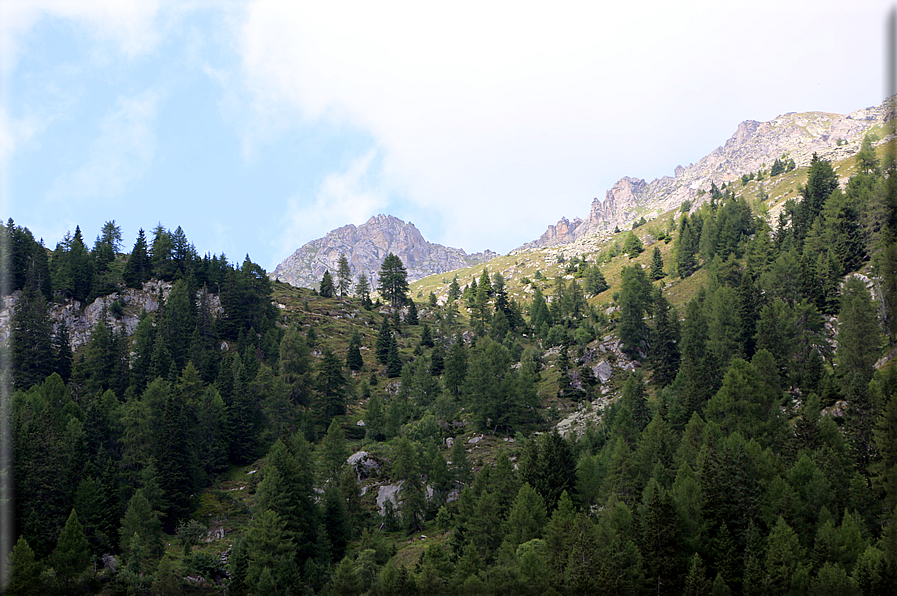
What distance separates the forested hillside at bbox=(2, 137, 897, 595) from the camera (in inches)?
2101

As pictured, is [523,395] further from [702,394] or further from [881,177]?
[881,177]

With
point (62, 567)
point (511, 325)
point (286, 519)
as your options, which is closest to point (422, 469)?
point (286, 519)

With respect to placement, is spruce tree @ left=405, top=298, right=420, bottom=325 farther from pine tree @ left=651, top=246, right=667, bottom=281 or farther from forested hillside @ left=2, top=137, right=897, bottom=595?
pine tree @ left=651, top=246, right=667, bottom=281

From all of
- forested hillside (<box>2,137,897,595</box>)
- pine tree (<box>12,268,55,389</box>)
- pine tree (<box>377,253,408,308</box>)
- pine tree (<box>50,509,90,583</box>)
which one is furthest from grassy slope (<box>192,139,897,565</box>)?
pine tree (<box>12,268,55,389</box>)

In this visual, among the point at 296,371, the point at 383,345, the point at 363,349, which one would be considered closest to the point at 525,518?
the point at 296,371

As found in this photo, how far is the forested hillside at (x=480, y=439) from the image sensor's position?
53375 mm

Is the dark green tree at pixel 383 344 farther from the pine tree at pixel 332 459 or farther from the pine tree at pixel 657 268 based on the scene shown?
the pine tree at pixel 657 268

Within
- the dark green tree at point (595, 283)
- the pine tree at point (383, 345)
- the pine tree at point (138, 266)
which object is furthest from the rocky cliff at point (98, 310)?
the dark green tree at point (595, 283)

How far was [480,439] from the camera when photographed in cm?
9812

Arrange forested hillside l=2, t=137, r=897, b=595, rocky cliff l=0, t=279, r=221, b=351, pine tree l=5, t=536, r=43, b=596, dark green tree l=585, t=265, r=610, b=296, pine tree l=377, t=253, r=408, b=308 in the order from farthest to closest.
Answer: pine tree l=377, t=253, r=408, b=308
dark green tree l=585, t=265, r=610, b=296
rocky cliff l=0, t=279, r=221, b=351
forested hillside l=2, t=137, r=897, b=595
pine tree l=5, t=536, r=43, b=596

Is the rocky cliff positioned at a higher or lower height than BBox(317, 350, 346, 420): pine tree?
higher

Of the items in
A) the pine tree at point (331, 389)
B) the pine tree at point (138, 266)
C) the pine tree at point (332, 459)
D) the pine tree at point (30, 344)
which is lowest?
the pine tree at point (332, 459)

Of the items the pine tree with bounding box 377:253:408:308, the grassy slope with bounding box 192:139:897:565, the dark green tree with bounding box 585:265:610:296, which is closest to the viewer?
the grassy slope with bounding box 192:139:897:565

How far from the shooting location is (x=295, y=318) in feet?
507
